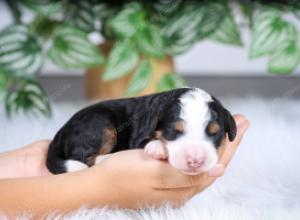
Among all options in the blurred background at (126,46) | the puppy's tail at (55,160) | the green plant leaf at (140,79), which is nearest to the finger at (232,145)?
the puppy's tail at (55,160)

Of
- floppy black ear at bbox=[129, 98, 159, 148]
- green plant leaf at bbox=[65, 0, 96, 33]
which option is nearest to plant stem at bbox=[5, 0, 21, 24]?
green plant leaf at bbox=[65, 0, 96, 33]

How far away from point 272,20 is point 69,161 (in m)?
0.97

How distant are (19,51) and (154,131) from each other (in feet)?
2.94

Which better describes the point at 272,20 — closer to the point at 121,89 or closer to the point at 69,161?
the point at 121,89

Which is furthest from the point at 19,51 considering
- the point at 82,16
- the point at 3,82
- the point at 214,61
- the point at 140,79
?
the point at 214,61

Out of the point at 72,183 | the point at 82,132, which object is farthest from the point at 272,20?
the point at 72,183

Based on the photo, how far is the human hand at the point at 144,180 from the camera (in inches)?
35.9

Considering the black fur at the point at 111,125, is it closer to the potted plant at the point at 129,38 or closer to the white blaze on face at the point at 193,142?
the white blaze on face at the point at 193,142

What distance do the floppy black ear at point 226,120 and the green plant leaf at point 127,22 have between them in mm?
847

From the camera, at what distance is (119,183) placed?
37.0 inches

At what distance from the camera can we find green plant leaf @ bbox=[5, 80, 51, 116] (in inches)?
71.7

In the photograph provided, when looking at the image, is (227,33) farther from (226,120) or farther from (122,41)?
(226,120)

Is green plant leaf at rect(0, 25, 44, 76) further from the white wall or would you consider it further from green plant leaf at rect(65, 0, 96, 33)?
the white wall

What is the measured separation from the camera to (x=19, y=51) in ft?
5.78
